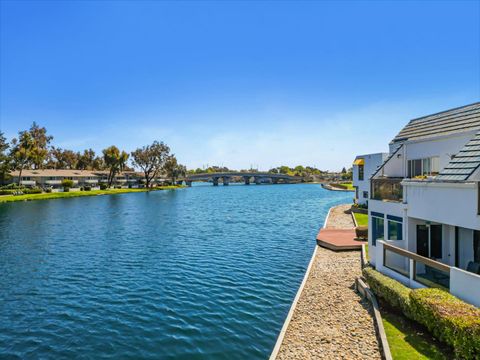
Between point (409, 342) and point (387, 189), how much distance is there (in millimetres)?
8800

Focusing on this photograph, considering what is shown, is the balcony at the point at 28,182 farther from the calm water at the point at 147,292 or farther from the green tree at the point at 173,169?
the calm water at the point at 147,292

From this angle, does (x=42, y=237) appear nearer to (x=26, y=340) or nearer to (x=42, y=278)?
(x=42, y=278)

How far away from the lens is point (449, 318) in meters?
9.08

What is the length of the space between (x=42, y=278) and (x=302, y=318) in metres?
17.2

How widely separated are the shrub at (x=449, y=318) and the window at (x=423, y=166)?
27.2ft

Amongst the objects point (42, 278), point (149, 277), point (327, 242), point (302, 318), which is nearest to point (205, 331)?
point (302, 318)

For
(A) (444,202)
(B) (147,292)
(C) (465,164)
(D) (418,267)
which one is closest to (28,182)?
(B) (147,292)

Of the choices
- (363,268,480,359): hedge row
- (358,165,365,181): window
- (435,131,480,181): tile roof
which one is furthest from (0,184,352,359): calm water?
(358,165,365,181): window

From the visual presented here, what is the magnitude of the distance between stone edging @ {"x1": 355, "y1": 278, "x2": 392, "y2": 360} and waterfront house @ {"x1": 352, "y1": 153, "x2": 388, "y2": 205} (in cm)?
3328

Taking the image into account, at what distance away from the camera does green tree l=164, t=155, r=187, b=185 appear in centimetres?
14504

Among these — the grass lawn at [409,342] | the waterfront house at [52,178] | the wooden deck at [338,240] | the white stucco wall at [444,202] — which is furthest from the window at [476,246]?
the waterfront house at [52,178]

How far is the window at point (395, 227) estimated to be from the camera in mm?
15828

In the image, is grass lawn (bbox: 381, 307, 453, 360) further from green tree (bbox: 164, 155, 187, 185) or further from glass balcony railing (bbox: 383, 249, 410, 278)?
green tree (bbox: 164, 155, 187, 185)

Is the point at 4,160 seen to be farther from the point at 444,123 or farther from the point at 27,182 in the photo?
the point at 444,123
